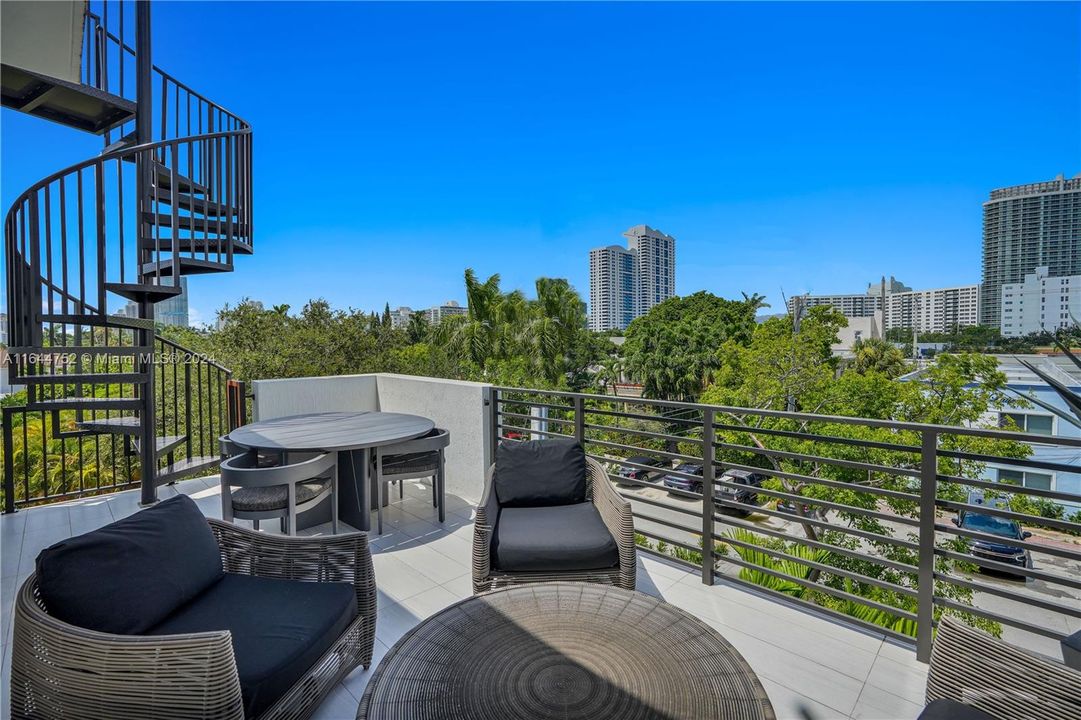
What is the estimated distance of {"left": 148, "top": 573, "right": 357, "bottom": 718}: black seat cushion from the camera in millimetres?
1405

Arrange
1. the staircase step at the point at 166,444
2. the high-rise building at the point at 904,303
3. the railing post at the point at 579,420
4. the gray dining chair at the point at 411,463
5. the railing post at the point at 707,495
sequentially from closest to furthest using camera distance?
the railing post at the point at 707,495, the railing post at the point at 579,420, the gray dining chair at the point at 411,463, the staircase step at the point at 166,444, the high-rise building at the point at 904,303

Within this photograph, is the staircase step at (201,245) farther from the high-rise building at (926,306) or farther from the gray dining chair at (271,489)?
the high-rise building at (926,306)

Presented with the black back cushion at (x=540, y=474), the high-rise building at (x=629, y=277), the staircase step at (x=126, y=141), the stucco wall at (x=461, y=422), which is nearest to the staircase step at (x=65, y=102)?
the staircase step at (x=126, y=141)

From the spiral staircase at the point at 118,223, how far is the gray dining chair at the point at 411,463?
1.87 m

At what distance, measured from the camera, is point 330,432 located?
139 inches

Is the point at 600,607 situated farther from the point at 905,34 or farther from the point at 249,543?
the point at 905,34

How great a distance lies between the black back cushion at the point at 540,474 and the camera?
2795 mm

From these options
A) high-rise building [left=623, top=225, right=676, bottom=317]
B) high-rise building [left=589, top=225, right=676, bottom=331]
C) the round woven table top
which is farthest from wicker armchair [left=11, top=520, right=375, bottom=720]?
high-rise building [left=623, top=225, right=676, bottom=317]

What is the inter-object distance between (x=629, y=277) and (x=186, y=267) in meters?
37.5

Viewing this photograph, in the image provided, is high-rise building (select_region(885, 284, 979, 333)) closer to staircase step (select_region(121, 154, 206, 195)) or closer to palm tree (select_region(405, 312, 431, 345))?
palm tree (select_region(405, 312, 431, 345))

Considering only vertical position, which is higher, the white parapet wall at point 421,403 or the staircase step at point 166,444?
the white parapet wall at point 421,403

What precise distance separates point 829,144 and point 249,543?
2774cm

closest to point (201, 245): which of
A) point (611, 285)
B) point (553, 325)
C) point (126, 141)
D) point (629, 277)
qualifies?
point (126, 141)

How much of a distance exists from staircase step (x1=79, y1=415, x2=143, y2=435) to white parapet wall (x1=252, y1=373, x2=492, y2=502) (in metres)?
0.94
